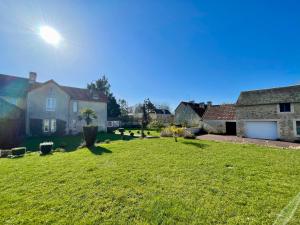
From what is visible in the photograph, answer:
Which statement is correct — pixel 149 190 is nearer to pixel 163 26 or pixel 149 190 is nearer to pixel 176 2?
pixel 176 2

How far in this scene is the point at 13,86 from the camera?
77.4 feet

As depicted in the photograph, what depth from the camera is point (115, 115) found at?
1868 inches

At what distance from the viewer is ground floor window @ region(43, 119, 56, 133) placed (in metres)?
23.9

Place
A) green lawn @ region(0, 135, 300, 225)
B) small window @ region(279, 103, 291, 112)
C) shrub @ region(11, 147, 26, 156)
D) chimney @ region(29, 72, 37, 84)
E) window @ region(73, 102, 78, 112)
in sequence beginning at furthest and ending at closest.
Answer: window @ region(73, 102, 78, 112) < chimney @ region(29, 72, 37, 84) < small window @ region(279, 103, 291, 112) < shrub @ region(11, 147, 26, 156) < green lawn @ region(0, 135, 300, 225)

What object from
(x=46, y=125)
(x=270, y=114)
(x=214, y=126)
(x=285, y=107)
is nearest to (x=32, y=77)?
(x=46, y=125)

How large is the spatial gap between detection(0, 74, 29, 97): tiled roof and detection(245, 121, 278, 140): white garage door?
32.2 metres

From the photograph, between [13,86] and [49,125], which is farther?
[49,125]

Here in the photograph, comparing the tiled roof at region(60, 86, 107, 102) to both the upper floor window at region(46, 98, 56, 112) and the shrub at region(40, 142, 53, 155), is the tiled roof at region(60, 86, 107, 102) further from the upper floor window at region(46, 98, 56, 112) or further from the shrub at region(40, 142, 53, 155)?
the shrub at region(40, 142, 53, 155)

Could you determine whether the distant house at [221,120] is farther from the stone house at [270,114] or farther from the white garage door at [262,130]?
the white garage door at [262,130]

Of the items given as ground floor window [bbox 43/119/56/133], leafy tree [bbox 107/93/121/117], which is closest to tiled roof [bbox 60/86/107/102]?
ground floor window [bbox 43/119/56/133]

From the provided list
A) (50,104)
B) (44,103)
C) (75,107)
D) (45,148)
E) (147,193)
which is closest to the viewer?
(147,193)

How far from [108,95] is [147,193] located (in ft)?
151

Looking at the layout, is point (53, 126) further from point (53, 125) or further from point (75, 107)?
point (75, 107)

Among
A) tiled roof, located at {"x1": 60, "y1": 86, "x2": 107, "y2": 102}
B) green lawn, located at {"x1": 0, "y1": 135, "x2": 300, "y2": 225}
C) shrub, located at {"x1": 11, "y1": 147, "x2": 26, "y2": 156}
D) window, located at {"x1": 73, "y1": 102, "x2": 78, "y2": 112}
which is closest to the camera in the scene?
green lawn, located at {"x1": 0, "y1": 135, "x2": 300, "y2": 225}
